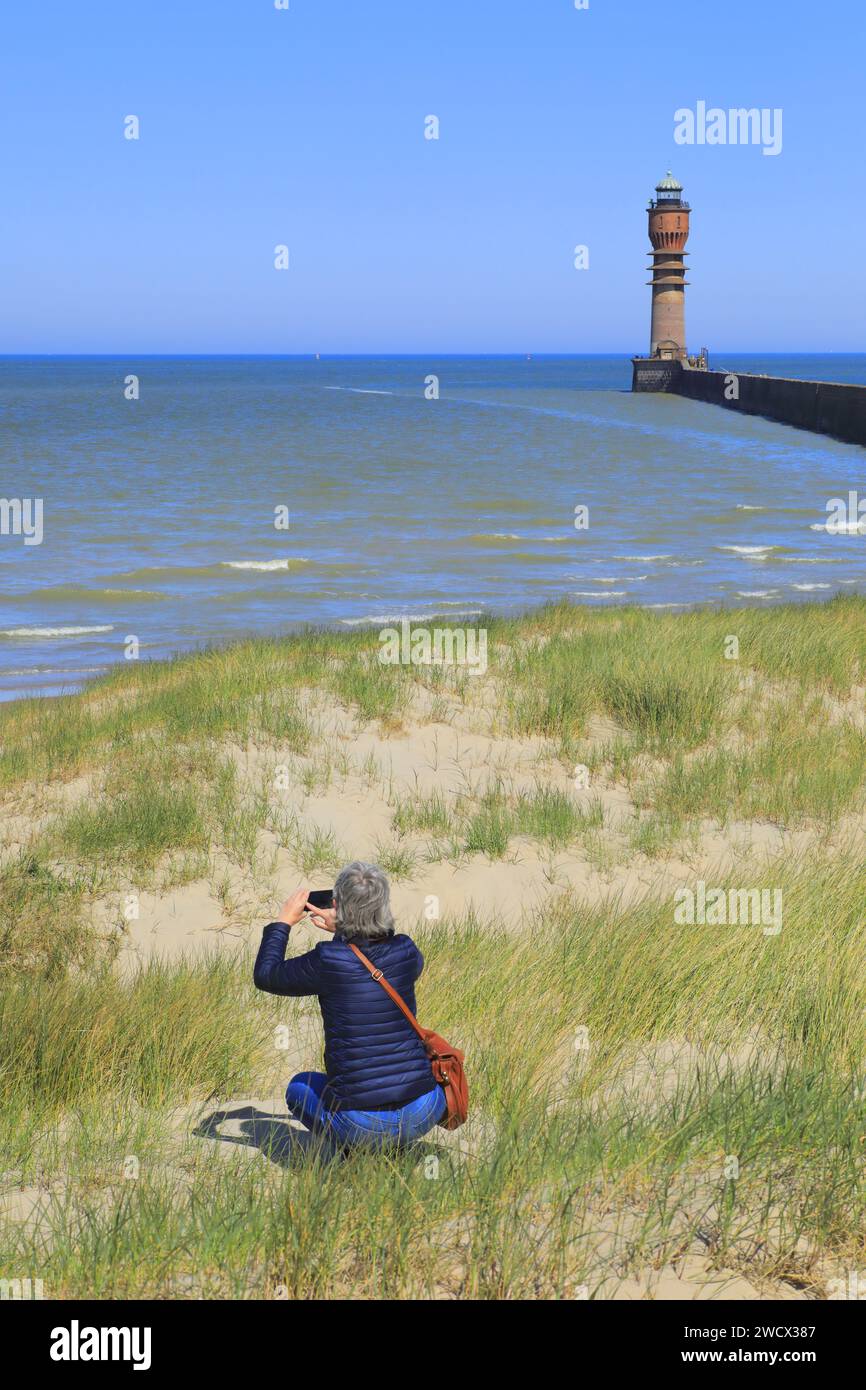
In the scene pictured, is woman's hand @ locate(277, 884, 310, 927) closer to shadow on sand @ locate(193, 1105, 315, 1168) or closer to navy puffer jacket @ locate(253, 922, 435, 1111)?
navy puffer jacket @ locate(253, 922, 435, 1111)

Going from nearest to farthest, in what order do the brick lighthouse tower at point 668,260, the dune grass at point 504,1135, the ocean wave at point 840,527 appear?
the dune grass at point 504,1135, the ocean wave at point 840,527, the brick lighthouse tower at point 668,260

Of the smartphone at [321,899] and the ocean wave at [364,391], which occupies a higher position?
the ocean wave at [364,391]

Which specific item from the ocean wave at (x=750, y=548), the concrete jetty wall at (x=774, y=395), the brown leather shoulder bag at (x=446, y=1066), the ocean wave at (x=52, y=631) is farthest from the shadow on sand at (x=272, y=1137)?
the concrete jetty wall at (x=774, y=395)

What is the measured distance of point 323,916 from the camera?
15.3 ft

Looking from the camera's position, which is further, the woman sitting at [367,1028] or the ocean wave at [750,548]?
the ocean wave at [750,548]

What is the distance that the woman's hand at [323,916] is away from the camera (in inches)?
180

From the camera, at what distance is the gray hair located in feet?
Answer: 14.3

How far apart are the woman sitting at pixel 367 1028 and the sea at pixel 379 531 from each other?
11169mm

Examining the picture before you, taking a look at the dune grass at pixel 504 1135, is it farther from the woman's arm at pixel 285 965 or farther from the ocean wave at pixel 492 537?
the ocean wave at pixel 492 537

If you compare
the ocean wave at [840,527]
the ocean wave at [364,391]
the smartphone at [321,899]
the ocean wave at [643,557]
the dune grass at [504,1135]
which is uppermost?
the ocean wave at [364,391]

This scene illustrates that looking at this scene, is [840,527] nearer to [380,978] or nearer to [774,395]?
[380,978]

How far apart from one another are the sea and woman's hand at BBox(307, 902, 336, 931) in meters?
10.9

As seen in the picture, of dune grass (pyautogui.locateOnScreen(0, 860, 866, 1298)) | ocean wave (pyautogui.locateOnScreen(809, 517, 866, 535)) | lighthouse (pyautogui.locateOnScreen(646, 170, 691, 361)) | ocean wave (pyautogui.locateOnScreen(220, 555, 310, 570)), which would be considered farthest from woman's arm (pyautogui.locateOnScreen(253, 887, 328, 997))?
lighthouse (pyautogui.locateOnScreen(646, 170, 691, 361))
